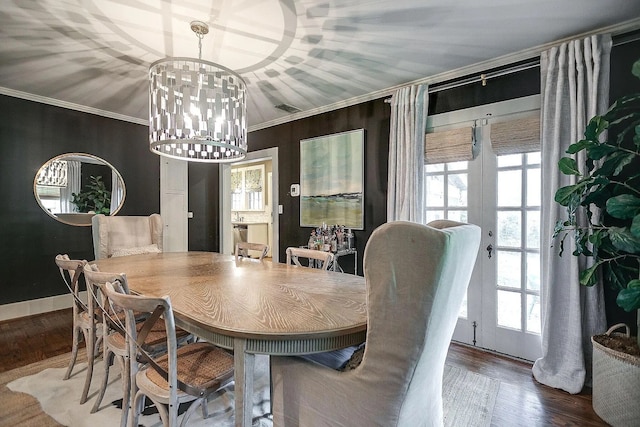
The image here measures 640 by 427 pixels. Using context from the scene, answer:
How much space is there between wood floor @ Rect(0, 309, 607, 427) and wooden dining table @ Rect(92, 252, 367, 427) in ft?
3.91

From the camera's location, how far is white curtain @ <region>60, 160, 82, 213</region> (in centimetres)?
379

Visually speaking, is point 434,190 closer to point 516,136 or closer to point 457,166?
point 457,166

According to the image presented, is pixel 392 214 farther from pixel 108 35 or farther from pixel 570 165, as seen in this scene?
pixel 108 35

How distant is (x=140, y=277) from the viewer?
192 centimetres

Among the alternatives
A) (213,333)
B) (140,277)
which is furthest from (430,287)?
(140,277)

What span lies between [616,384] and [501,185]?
1.51 m

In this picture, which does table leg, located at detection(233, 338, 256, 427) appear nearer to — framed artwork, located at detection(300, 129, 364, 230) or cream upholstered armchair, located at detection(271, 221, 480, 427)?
cream upholstered armchair, located at detection(271, 221, 480, 427)

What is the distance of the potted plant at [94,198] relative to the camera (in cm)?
393

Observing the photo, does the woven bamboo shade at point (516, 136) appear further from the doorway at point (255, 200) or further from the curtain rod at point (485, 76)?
the doorway at point (255, 200)

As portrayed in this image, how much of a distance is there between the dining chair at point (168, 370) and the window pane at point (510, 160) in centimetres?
256

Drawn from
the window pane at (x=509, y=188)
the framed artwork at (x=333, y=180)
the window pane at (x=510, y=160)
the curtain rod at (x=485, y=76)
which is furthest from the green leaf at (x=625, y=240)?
the framed artwork at (x=333, y=180)

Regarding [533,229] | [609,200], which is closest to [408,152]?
[533,229]

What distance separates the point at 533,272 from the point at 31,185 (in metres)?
5.28

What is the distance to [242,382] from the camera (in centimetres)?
113
